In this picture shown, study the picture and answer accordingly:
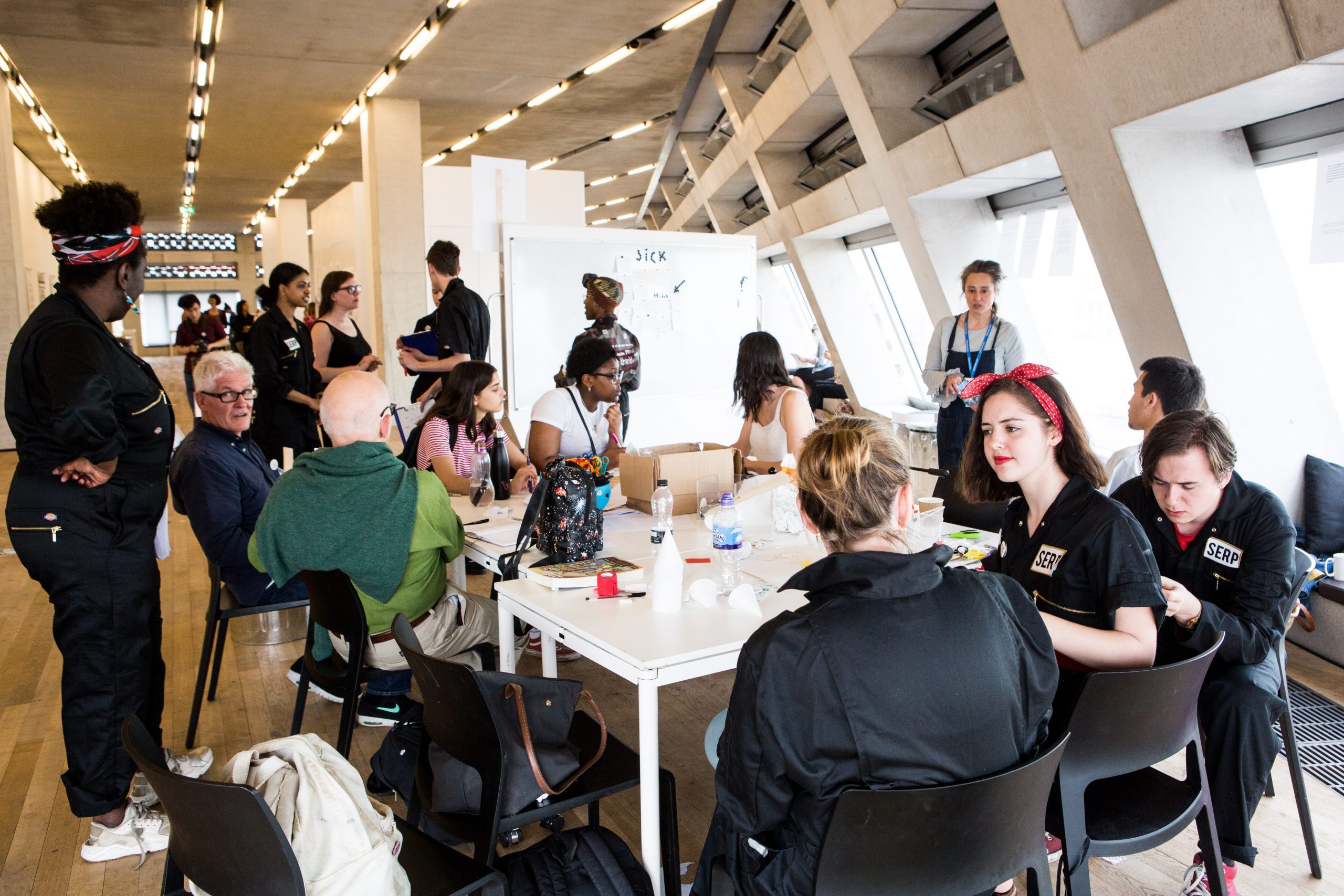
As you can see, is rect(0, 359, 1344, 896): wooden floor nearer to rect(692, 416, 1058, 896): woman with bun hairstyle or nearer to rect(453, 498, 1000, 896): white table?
rect(453, 498, 1000, 896): white table

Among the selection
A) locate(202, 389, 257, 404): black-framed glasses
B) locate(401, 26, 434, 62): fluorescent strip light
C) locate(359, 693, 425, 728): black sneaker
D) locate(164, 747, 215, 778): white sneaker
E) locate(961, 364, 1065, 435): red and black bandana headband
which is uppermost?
locate(401, 26, 434, 62): fluorescent strip light

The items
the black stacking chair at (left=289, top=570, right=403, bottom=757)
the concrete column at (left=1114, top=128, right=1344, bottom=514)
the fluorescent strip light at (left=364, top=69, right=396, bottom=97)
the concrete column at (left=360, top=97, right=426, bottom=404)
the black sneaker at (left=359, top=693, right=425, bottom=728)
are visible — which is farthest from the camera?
the concrete column at (left=360, top=97, right=426, bottom=404)

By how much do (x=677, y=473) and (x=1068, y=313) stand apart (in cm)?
399

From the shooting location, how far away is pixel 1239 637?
217 centimetres

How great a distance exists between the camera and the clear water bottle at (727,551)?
2416 mm

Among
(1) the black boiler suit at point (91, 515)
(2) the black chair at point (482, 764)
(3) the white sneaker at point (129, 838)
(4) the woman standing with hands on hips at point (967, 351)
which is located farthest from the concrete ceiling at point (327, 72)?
(2) the black chair at point (482, 764)

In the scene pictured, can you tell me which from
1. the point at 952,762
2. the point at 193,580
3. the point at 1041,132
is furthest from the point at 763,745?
the point at 193,580

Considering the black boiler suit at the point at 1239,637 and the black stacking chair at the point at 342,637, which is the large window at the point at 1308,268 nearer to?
the black boiler suit at the point at 1239,637

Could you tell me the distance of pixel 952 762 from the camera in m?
1.36

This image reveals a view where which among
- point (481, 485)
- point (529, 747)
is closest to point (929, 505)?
point (481, 485)

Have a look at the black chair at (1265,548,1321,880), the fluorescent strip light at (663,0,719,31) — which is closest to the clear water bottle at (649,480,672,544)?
the black chair at (1265,548,1321,880)

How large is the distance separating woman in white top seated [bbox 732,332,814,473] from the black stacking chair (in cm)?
200

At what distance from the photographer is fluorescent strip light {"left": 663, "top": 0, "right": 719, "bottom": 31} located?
24.4ft

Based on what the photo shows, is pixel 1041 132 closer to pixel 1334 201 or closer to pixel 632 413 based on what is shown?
pixel 1334 201
